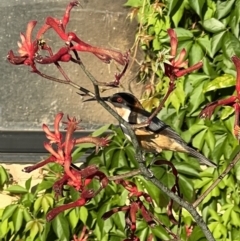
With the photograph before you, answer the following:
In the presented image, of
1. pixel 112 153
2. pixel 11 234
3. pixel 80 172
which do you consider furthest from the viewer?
pixel 11 234

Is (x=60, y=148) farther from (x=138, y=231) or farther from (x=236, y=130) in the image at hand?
(x=138, y=231)

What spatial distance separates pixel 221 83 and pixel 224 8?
351mm

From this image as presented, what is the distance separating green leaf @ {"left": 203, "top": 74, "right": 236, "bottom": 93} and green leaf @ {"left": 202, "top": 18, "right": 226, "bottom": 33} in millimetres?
222

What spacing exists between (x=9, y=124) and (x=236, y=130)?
7.22 ft

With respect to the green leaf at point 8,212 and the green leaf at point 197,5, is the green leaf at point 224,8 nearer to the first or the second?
the green leaf at point 197,5

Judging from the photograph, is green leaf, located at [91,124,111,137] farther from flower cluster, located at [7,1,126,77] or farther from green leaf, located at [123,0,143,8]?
flower cluster, located at [7,1,126,77]

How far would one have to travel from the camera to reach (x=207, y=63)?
10.0 ft

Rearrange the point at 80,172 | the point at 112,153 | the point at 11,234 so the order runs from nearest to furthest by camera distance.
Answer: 1. the point at 80,172
2. the point at 112,153
3. the point at 11,234

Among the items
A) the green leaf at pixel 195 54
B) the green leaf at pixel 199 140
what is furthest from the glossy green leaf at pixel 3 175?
the green leaf at pixel 195 54

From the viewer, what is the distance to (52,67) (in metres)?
3.23

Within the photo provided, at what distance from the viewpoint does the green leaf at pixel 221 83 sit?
2.91 meters

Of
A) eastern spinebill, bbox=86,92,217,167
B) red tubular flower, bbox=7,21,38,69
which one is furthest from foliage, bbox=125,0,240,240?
red tubular flower, bbox=7,21,38,69

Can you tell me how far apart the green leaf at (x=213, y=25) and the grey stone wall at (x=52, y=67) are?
377 mm

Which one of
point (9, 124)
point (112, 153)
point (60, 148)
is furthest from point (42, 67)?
point (60, 148)
